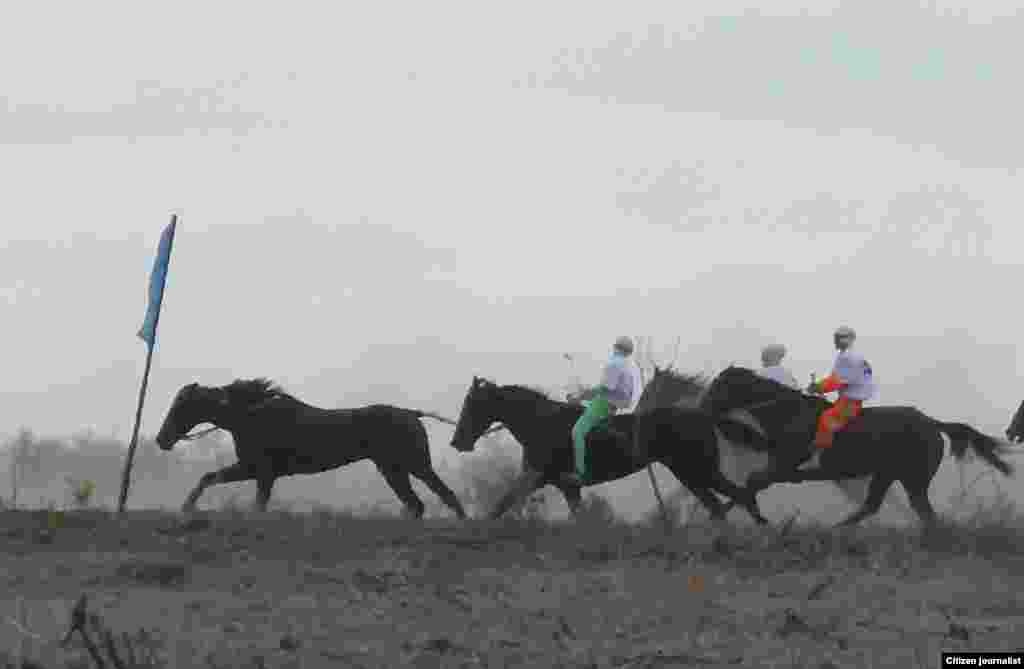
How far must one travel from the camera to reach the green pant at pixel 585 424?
711 inches

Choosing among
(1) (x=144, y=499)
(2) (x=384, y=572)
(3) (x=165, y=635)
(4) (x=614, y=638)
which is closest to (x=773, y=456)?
(2) (x=384, y=572)

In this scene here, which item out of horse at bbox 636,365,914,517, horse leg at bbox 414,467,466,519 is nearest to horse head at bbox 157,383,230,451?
horse leg at bbox 414,467,466,519

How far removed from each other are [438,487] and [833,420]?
4288 millimetres

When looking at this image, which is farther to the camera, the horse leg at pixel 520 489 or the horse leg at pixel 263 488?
the horse leg at pixel 263 488

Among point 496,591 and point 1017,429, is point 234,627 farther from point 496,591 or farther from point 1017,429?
point 1017,429

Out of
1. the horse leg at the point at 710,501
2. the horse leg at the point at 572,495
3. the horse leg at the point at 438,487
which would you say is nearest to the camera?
the horse leg at the point at 710,501

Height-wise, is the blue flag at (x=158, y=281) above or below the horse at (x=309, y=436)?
above

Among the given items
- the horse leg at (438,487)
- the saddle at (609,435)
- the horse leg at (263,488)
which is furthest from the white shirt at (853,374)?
the horse leg at (263,488)

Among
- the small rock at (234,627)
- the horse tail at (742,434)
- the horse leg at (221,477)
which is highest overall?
the horse tail at (742,434)

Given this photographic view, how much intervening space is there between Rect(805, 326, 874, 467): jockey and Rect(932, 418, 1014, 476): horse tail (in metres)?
1.23

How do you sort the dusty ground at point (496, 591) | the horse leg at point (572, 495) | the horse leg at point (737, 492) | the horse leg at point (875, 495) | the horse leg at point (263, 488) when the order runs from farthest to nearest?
the horse leg at point (263, 488)
the horse leg at point (572, 495)
the horse leg at point (875, 495)
the horse leg at point (737, 492)
the dusty ground at point (496, 591)

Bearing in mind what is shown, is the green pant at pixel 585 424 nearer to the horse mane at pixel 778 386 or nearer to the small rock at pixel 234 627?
the horse mane at pixel 778 386

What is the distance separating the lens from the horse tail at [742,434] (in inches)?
708

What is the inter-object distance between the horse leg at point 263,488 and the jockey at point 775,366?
522 centimetres
